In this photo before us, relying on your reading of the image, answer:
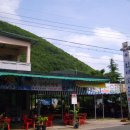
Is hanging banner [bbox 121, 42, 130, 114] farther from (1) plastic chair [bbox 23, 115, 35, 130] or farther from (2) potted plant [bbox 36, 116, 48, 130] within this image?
(2) potted plant [bbox 36, 116, 48, 130]


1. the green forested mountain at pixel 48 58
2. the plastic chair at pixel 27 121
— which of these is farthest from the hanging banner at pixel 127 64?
the green forested mountain at pixel 48 58

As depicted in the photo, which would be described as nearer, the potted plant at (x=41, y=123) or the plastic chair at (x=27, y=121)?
the potted plant at (x=41, y=123)

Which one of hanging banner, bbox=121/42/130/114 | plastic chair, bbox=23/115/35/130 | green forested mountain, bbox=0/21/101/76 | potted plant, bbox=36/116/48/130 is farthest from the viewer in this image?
green forested mountain, bbox=0/21/101/76

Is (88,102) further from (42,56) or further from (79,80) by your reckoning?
(42,56)

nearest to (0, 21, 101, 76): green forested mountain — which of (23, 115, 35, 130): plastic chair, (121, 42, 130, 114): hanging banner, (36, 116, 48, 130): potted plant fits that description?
(121, 42, 130, 114): hanging banner

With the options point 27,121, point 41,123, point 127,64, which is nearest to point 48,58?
point 127,64

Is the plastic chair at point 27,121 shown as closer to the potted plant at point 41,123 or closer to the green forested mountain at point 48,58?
the potted plant at point 41,123

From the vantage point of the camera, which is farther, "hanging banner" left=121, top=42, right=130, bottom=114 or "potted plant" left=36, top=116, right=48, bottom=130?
"hanging banner" left=121, top=42, right=130, bottom=114

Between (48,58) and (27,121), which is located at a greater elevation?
(48,58)

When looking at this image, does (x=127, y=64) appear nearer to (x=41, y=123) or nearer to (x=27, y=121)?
(x=27, y=121)

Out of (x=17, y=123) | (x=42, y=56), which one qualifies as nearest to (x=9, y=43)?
(x=17, y=123)

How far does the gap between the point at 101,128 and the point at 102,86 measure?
203 inches

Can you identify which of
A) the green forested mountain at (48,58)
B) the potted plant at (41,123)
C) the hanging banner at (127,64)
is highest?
the green forested mountain at (48,58)

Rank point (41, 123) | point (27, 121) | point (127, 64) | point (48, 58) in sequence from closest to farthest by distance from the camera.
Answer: point (41, 123), point (27, 121), point (127, 64), point (48, 58)
